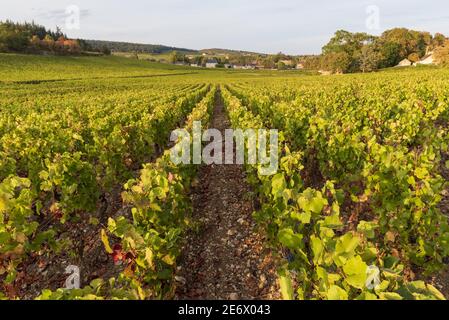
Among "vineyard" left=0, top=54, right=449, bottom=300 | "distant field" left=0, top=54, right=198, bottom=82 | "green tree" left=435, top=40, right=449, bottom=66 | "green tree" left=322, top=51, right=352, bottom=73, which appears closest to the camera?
"vineyard" left=0, top=54, right=449, bottom=300

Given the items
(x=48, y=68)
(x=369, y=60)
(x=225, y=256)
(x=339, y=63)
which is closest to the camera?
(x=225, y=256)

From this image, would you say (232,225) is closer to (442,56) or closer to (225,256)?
(225,256)

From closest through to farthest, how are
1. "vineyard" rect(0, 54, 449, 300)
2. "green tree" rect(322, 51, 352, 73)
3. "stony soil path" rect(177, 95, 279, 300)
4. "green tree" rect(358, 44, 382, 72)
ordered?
"vineyard" rect(0, 54, 449, 300) → "stony soil path" rect(177, 95, 279, 300) → "green tree" rect(358, 44, 382, 72) → "green tree" rect(322, 51, 352, 73)

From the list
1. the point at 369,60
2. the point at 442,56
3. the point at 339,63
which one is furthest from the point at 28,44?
the point at 442,56

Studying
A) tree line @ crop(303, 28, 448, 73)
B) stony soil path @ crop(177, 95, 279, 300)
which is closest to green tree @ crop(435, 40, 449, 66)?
tree line @ crop(303, 28, 448, 73)

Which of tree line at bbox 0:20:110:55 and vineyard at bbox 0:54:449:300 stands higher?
tree line at bbox 0:20:110:55

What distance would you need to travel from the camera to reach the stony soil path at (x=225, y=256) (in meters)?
5.23

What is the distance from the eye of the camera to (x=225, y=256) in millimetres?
6023

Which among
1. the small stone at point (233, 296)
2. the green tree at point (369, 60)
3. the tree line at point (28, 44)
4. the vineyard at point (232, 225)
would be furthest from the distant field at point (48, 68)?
the small stone at point (233, 296)

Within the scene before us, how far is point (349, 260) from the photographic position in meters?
2.67

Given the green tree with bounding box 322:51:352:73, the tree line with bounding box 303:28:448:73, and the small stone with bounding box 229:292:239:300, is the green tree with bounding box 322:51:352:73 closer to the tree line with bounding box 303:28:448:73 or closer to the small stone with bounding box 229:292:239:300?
the tree line with bounding box 303:28:448:73

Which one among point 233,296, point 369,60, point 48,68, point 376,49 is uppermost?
point 376,49

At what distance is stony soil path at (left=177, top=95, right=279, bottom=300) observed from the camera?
5.23 metres
